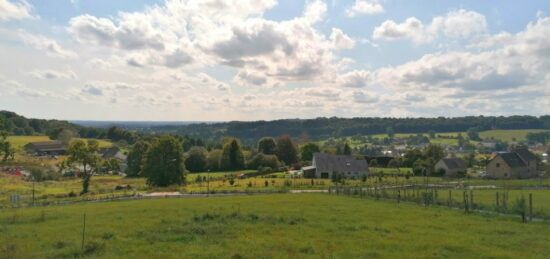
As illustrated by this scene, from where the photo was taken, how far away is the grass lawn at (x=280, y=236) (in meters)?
18.8

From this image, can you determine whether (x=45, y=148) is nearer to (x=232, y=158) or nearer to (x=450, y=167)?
(x=232, y=158)

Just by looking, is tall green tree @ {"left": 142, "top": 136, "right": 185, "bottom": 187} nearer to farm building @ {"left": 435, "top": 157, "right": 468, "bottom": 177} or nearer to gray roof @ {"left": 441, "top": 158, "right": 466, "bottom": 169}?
farm building @ {"left": 435, "top": 157, "right": 468, "bottom": 177}

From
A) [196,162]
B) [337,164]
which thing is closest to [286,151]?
[196,162]

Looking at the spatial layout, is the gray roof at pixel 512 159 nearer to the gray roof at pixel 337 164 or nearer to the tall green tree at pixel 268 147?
the gray roof at pixel 337 164

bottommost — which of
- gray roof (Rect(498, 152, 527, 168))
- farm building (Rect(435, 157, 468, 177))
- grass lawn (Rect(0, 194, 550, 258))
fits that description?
farm building (Rect(435, 157, 468, 177))

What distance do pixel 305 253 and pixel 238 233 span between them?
557 cm

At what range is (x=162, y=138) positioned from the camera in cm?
7881

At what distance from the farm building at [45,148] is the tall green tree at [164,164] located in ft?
305

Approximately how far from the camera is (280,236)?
22.4 metres

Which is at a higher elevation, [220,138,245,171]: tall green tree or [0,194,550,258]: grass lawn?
[0,194,550,258]: grass lawn

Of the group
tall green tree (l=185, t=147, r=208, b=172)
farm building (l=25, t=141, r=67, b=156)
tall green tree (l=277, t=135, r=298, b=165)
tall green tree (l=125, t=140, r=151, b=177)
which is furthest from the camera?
farm building (l=25, t=141, r=67, b=156)

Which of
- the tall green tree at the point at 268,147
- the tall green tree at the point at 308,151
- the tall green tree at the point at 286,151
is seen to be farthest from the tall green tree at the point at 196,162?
the tall green tree at the point at 308,151

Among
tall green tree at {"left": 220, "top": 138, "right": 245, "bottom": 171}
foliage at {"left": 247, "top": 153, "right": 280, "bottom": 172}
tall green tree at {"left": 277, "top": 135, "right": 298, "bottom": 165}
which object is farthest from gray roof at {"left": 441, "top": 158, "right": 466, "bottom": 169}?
tall green tree at {"left": 220, "top": 138, "right": 245, "bottom": 171}

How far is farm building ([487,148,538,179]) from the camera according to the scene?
97312mm
